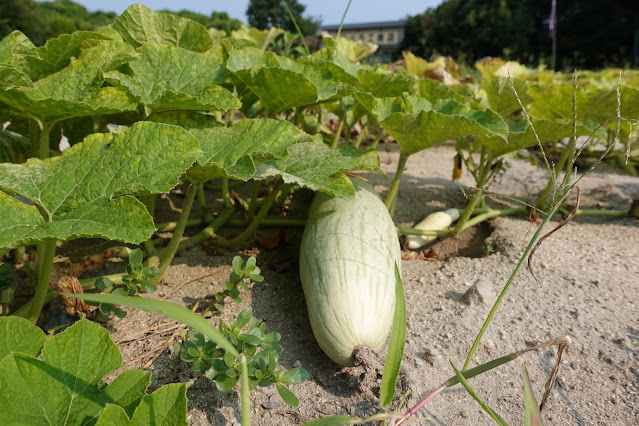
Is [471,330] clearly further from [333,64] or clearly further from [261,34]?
[261,34]

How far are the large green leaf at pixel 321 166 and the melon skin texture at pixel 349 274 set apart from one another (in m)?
0.14

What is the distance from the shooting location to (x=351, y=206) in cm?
139

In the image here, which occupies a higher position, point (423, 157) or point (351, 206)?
point (351, 206)

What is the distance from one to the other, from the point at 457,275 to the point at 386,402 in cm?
73

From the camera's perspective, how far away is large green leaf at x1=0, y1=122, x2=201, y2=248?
787 millimetres

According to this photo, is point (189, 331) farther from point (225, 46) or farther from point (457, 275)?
point (225, 46)

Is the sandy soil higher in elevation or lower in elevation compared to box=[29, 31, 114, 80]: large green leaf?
lower

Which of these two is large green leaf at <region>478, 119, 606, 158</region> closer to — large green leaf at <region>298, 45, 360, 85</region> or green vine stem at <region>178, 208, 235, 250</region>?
large green leaf at <region>298, 45, 360, 85</region>

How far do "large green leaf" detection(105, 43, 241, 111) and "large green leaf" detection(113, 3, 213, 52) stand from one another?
235mm

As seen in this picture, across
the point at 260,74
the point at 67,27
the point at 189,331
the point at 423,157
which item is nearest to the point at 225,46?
the point at 260,74

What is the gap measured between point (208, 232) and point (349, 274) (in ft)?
1.88

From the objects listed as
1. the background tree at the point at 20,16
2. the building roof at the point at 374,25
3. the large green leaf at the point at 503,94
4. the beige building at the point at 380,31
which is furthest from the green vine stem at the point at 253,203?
the building roof at the point at 374,25

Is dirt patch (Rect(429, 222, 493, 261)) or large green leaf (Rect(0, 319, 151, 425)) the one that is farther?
dirt patch (Rect(429, 222, 493, 261))

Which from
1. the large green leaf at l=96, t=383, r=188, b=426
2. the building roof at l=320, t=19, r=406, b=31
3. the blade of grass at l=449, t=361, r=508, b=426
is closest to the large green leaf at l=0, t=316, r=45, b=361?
the large green leaf at l=96, t=383, r=188, b=426
